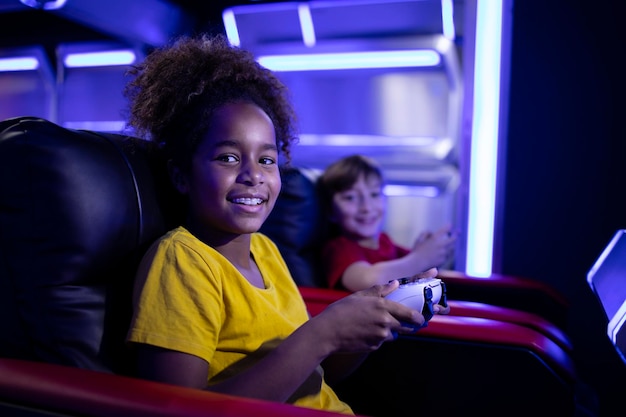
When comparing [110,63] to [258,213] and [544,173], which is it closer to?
[544,173]

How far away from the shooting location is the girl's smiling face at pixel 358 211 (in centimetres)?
214

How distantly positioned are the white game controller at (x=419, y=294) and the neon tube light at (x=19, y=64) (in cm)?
354

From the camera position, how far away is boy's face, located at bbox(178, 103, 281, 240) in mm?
1110

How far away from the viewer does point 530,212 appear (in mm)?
2764

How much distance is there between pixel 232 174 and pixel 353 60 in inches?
86.7

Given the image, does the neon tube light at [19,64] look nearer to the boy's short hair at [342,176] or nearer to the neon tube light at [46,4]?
the neon tube light at [46,4]

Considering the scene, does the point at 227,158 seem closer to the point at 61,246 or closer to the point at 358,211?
the point at 61,246

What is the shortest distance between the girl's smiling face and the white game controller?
3.31 feet

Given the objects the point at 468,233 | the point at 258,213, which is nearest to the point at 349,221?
the point at 468,233

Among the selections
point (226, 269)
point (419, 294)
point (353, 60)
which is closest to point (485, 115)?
point (353, 60)

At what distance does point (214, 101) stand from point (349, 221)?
1069 mm

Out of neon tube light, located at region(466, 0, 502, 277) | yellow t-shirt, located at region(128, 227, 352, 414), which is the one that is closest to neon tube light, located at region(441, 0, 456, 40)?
neon tube light, located at region(466, 0, 502, 277)

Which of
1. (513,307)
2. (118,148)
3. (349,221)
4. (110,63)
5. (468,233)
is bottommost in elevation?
(513,307)

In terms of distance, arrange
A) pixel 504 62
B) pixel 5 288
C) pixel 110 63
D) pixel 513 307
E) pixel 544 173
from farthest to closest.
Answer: pixel 110 63 < pixel 544 173 < pixel 504 62 < pixel 513 307 < pixel 5 288
